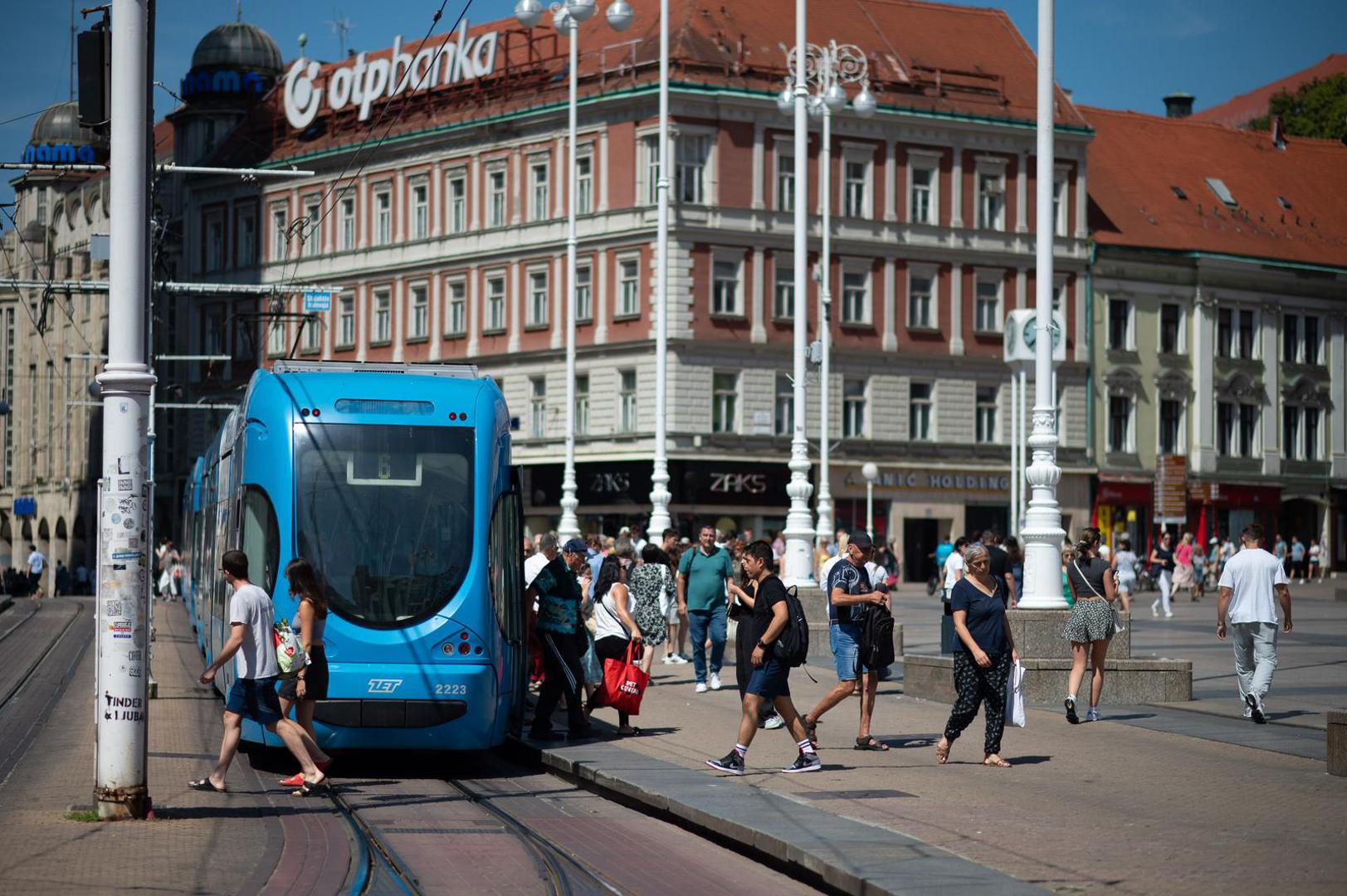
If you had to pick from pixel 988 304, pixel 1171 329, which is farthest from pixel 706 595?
pixel 1171 329

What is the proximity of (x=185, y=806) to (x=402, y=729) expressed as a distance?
8.03 feet

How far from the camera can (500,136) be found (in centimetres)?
6531

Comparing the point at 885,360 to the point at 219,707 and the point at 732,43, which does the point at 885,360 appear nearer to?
the point at 732,43

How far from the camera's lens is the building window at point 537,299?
6469 cm

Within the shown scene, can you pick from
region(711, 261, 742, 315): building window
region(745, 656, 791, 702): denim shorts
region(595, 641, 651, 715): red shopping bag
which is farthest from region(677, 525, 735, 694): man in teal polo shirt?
region(711, 261, 742, 315): building window

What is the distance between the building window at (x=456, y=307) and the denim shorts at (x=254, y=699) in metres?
52.7

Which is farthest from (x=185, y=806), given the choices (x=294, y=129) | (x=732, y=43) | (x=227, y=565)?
(x=294, y=129)

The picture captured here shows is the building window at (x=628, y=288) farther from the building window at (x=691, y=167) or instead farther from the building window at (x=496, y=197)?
the building window at (x=496, y=197)

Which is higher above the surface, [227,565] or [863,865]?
[227,565]

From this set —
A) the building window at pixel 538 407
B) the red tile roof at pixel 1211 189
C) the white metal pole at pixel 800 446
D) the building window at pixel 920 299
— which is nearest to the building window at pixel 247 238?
the building window at pixel 538 407

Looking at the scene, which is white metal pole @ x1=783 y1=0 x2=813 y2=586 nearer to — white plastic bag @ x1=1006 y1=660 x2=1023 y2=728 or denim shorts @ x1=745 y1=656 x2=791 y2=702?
white plastic bag @ x1=1006 y1=660 x2=1023 y2=728

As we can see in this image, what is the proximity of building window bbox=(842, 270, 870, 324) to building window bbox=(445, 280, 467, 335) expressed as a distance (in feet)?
38.8

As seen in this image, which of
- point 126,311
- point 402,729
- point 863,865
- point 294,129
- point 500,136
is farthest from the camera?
point 294,129

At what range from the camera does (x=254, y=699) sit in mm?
14820
